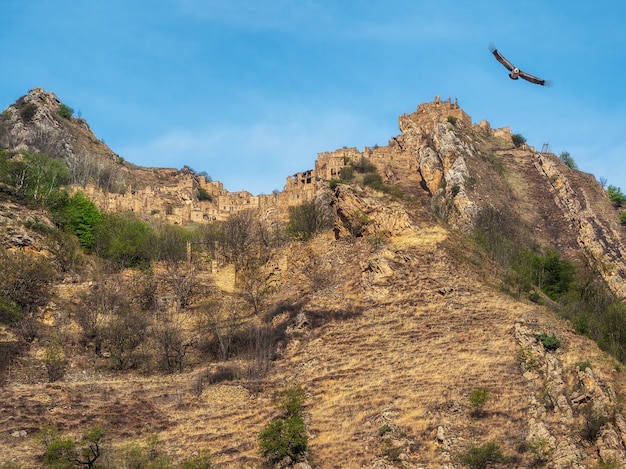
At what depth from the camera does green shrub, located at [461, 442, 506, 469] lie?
104ft

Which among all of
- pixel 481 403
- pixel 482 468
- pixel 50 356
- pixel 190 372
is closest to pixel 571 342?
pixel 481 403

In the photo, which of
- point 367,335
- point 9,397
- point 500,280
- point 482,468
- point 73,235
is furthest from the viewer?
point 73,235

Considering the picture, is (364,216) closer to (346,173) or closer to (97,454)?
(97,454)

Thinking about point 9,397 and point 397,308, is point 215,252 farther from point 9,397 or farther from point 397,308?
point 9,397

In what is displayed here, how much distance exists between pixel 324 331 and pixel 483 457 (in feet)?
53.0

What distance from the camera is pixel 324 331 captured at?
46656 millimetres

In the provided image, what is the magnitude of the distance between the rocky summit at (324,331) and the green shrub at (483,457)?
8cm

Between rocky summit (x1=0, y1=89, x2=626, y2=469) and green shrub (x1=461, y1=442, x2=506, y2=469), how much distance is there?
Answer: 82 millimetres

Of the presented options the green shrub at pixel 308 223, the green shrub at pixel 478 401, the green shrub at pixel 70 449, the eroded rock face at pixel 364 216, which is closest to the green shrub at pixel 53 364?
the green shrub at pixel 70 449

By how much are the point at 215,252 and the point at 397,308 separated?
2302 centimetres

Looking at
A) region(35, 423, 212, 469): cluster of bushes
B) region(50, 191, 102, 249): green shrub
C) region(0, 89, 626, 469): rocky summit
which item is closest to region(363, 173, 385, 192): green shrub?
region(0, 89, 626, 469): rocky summit

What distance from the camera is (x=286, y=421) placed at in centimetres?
3581

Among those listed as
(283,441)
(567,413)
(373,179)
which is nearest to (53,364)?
(283,441)

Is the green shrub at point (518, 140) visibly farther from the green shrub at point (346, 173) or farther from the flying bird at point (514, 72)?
the flying bird at point (514, 72)
